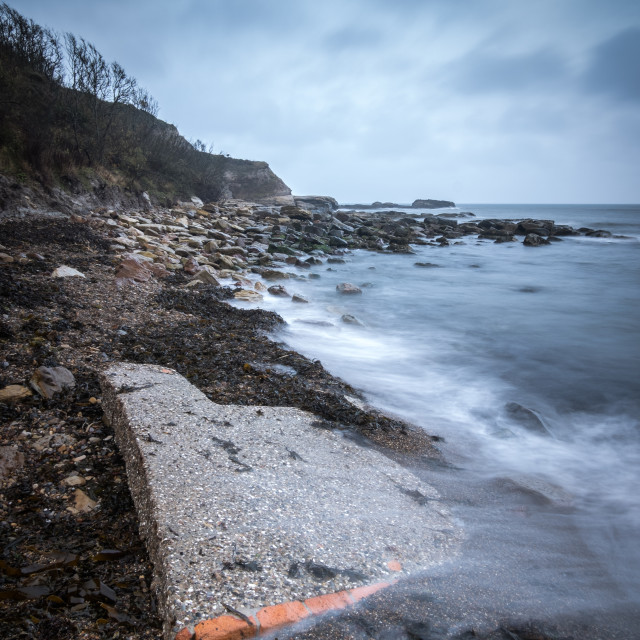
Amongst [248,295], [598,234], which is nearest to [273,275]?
[248,295]

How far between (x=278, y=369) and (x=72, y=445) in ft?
7.26

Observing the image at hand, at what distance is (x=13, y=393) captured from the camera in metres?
2.72

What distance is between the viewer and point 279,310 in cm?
786

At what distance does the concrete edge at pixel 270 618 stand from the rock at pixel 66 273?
17.3 ft

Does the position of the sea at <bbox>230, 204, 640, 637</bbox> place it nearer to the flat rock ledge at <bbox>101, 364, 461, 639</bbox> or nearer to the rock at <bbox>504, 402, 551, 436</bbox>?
the rock at <bbox>504, 402, 551, 436</bbox>

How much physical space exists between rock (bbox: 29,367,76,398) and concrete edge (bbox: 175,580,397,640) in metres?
2.07

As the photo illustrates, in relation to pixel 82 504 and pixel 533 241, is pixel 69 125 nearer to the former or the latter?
pixel 82 504

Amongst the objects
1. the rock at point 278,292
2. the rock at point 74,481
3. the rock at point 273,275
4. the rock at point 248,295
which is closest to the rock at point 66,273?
the rock at point 248,295

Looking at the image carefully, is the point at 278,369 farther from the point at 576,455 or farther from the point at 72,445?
the point at 576,455

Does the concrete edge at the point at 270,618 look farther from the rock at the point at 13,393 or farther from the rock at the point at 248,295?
the rock at the point at 248,295

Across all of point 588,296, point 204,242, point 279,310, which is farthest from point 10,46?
point 588,296

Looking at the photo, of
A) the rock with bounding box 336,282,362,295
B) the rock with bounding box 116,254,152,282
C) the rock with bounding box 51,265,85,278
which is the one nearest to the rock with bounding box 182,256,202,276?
the rock with bounding box 116,254,152,282

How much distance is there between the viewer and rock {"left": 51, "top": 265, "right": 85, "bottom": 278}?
5.48 meters

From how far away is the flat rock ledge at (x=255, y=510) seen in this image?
156 centimetres
